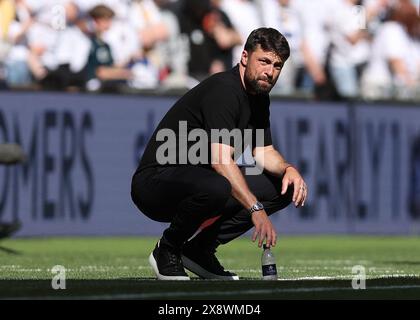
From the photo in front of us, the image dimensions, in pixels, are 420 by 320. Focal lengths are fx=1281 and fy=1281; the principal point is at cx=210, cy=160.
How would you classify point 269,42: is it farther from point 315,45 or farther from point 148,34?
point 315,45

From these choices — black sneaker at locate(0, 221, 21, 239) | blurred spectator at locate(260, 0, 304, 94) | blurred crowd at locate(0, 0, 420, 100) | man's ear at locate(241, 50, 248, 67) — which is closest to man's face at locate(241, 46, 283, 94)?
man's ear at locate(241, 50, 248, 67)

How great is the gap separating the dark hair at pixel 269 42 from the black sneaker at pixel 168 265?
1534mm

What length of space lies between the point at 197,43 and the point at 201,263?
8857 mm

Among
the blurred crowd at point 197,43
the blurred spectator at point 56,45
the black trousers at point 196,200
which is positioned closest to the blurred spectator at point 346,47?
the blurred crowd at point 197,43

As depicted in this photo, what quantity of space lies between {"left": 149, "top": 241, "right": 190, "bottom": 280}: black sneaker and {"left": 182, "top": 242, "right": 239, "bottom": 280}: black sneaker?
0.75ft

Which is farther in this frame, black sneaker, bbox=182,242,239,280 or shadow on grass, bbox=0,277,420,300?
black sneaker, bbox=182,242,239,280

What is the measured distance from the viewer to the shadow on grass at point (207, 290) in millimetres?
7492

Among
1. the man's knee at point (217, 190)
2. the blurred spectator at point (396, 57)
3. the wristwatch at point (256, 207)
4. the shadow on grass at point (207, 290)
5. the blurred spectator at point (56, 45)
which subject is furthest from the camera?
the blurred spectator at point (396, 57)

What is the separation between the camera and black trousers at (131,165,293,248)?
868 cm

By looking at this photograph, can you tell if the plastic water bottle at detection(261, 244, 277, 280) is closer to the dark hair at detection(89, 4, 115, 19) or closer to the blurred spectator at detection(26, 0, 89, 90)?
the blurred spectator at detection(26, 0, 89, 90)

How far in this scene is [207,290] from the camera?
7.95m

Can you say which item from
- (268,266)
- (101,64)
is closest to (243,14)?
(101,64)

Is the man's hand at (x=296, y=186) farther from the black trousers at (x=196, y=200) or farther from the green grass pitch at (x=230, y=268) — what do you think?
the green grass pitch at (x=230, y=268)
